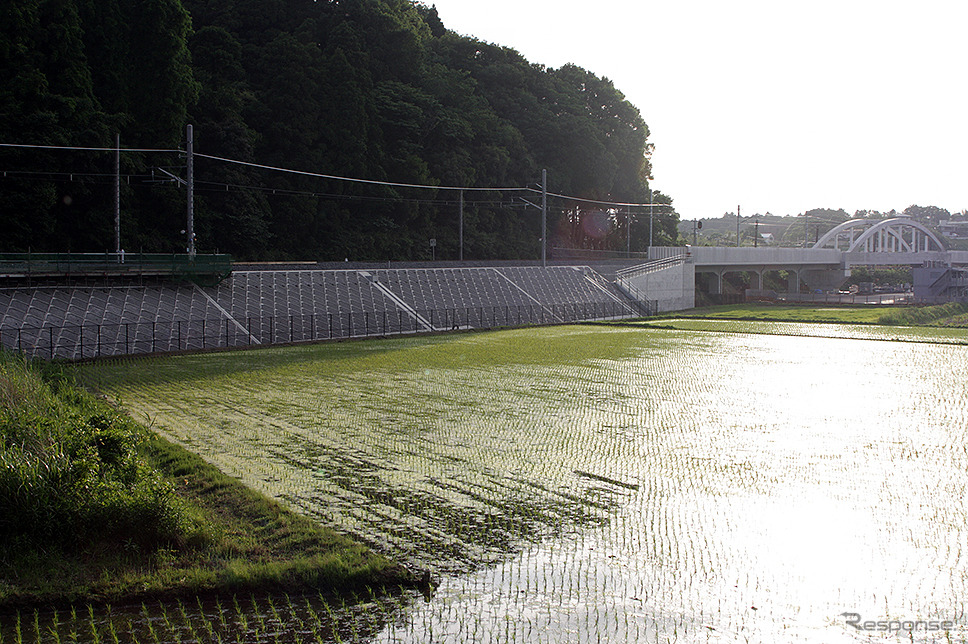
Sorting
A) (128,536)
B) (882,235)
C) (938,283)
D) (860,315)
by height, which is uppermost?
(882,235)

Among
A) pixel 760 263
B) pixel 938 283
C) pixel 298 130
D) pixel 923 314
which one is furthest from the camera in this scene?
pixel 760 263

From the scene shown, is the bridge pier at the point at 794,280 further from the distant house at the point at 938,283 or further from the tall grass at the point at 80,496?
the tall grass at the point at 80,496

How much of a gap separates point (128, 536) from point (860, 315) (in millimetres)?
51436

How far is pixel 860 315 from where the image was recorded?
52562mm

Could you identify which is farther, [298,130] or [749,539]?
[298,130]

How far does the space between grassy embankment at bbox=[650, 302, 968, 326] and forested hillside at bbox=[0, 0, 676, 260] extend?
2104 cm

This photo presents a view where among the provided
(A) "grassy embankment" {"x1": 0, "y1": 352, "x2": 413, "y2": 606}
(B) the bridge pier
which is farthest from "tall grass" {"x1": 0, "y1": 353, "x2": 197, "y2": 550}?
(B) the bridge pier

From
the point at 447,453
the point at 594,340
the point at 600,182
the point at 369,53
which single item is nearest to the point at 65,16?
the point at 369,53

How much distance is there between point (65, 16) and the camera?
129 feet

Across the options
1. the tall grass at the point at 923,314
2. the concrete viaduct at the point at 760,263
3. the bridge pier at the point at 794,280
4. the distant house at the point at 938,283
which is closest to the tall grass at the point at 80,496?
the tall grass at the point at 923,314

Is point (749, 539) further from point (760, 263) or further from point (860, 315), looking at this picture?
point (760, 263)

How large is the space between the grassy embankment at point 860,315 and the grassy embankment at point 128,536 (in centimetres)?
4302

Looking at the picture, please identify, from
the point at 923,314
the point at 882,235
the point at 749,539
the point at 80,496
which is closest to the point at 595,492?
the point at 749,539

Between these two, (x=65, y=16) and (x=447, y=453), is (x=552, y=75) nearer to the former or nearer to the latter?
(x=65, y=16)
